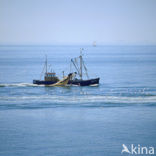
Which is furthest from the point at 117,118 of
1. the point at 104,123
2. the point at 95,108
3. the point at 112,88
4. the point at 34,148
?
the point at 112,88

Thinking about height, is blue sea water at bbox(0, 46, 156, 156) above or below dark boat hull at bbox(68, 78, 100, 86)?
below

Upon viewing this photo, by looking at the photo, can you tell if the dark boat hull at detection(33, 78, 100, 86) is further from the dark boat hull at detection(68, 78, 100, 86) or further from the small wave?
the small wave

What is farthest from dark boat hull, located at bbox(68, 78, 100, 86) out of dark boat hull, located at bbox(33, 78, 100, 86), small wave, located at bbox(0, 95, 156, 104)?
small wave, located at bbox(0, 95, 156, 104)

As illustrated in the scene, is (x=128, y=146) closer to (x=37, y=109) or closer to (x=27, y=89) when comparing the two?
(x=37, y=109)

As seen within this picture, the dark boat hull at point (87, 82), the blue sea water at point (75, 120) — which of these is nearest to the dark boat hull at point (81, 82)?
the dark boat hull at point (87, 82)

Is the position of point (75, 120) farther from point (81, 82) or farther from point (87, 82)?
point (87, 82)

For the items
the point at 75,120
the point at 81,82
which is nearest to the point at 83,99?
the point at 75,120

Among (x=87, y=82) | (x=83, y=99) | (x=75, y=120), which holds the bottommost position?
(x=75, y=120)

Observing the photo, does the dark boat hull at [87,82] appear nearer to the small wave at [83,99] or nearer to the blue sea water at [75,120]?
the blue sea water at [75,120]

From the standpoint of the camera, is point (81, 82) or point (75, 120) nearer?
point (75, 120)

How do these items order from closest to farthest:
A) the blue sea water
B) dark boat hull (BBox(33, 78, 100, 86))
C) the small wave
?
the blue sea water, the small wave, dark boat hull (BBox(33, 78, 100, 86))

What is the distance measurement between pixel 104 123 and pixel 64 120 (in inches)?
218

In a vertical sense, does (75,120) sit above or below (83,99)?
below

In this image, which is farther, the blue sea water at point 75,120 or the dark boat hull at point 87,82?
the dark boat hull at point 87,82
